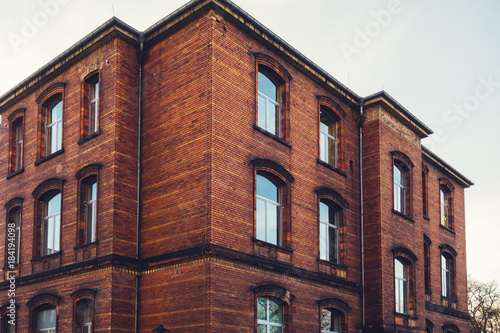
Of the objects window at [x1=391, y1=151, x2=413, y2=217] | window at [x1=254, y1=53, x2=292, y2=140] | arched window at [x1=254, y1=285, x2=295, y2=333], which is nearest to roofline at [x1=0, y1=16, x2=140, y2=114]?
window at [x1=254, y1=53, x2=292, y2=140]

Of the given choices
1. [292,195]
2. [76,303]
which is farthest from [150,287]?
[292,195]

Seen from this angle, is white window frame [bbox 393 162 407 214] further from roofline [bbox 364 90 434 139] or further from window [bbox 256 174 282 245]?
window [bbox 256 174 282 245]

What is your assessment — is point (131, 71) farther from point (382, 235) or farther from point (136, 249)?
point (382, 235)

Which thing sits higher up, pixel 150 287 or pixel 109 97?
pixel 109 97

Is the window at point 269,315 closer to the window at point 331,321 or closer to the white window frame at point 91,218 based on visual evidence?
the window at point 331,321

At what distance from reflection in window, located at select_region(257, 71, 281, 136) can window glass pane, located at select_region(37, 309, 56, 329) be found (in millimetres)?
8518

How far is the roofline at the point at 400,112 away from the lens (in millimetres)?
22984

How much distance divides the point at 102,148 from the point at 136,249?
313 cm

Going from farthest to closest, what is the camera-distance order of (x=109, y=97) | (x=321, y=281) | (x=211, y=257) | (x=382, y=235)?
(x=382, y=235), (x=321, y=281), (x=109, y=97), (x=211, y=257)

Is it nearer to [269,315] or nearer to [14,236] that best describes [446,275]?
[269,315]

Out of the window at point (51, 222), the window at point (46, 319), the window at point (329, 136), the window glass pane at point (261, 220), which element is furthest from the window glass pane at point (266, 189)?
the window at point (46, 319)

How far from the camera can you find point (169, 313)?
648 inches

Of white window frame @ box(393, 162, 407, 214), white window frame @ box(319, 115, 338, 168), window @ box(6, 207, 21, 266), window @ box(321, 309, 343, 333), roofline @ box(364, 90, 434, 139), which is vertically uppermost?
roofline @ box(364, 90, 434, 139)

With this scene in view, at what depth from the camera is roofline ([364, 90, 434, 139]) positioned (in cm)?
2298
